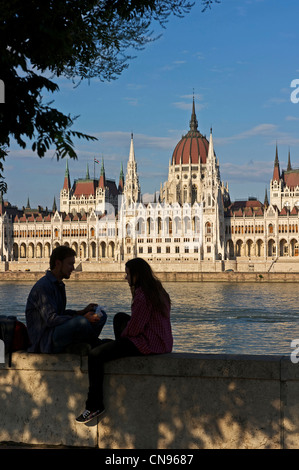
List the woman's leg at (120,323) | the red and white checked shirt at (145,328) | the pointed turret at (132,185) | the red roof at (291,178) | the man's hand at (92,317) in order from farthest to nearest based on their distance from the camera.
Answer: the red roof at (291,178) < the pointed turret at (132,185) < the woman's leg at (120,323) < the man's hand at (92,317) < the red and white checked shirt at (145,328)

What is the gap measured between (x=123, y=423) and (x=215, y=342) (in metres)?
17.9

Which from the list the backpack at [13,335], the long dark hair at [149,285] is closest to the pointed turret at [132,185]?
the backpack at [13,335]

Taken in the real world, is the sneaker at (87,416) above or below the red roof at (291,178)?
below

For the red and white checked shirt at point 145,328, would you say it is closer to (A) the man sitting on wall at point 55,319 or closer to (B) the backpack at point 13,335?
(A) the man sitting on wall at point 55,319

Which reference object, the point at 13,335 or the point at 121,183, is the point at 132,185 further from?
the point at 13,335

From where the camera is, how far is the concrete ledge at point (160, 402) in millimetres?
4961

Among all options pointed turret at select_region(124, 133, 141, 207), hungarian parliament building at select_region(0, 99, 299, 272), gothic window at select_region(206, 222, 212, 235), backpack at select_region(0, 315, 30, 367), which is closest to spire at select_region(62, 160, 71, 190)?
hungarian parliament building at select_region(0, 99, 299, 272)

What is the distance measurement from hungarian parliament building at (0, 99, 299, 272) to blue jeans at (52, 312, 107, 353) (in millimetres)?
69112

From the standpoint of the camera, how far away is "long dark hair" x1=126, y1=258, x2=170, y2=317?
5121 millimetres

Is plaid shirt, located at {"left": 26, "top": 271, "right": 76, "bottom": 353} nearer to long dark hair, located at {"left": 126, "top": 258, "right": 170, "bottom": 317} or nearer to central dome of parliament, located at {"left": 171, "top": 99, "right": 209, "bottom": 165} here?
long dark hair, located at {"left": 126, "top": 258, "right": 170, "bottom": 317}

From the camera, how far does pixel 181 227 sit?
8956 centimetres

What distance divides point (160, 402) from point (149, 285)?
93 cm

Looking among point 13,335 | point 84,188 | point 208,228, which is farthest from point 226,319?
point 84,188

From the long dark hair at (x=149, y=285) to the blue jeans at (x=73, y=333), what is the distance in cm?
53
